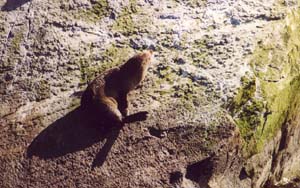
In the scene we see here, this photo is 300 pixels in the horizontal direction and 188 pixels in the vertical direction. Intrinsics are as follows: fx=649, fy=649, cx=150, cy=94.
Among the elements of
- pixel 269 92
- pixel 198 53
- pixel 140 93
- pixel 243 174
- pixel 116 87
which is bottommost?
pixel 243 174

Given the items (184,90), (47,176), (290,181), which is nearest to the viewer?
(47,176)

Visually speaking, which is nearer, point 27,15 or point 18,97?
point 18,97

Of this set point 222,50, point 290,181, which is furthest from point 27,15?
point 290,181

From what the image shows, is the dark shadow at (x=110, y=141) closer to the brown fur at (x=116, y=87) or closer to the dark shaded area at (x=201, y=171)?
the brown fur at (x=116, y=87)

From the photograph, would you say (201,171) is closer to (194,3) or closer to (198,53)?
(198,53)

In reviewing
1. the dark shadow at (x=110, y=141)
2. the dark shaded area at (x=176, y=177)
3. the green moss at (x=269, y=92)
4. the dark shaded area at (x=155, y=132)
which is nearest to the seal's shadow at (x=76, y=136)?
the dark shadow at (x=110, y=141)

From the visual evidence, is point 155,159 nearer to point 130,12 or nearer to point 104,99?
point 104,99

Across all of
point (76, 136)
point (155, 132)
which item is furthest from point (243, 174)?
point (76, 136)
